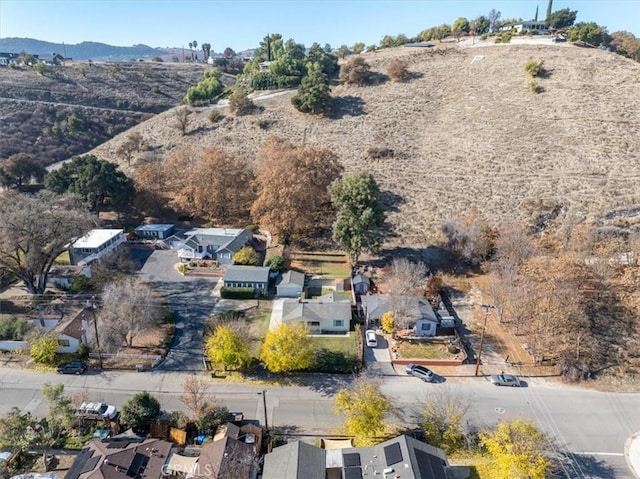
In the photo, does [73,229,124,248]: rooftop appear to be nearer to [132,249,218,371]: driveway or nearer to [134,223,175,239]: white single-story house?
[134,223,175,239]: white single-story house

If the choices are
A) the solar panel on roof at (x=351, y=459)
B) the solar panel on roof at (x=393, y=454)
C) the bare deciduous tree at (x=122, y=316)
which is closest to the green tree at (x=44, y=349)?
the bare deciduous tree at (x=122, y=316)

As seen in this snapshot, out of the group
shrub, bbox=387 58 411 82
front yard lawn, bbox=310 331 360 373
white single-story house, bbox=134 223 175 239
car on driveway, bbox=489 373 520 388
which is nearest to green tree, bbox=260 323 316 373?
front yard lawn, bbox=310 331 360 373

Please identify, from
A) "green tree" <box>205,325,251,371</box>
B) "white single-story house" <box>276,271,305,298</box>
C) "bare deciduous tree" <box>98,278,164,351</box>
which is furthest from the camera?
"white single-story house" <box>276,271,305,298</box>

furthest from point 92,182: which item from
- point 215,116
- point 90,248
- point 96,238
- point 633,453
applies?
point 633,453

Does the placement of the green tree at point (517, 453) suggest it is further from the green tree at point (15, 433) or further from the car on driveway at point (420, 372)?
the green tree at point (15, 433)

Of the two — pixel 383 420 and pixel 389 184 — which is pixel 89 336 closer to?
pixel 383 420

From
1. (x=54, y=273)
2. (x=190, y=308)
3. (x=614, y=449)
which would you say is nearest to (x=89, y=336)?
(x=190, y=308)
